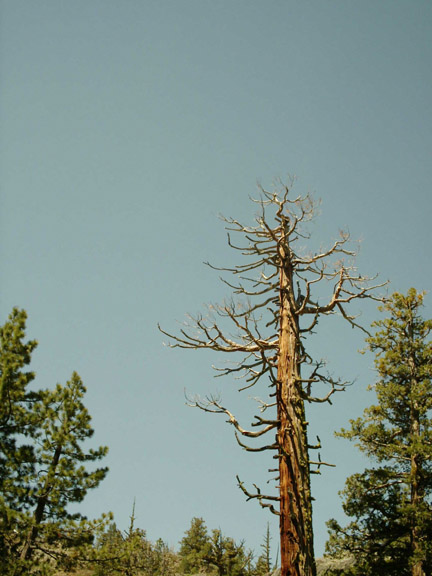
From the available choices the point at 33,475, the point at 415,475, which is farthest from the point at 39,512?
the point at 415,475

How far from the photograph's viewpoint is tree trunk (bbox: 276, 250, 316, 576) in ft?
18.7

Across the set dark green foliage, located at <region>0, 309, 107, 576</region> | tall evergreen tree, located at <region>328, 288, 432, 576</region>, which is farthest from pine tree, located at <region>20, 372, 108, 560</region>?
tall evergreen tree, located at <region>328, 288, 432, 576</region>

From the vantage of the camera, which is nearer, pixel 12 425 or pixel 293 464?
pixel 293 464

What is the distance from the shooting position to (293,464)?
622cm

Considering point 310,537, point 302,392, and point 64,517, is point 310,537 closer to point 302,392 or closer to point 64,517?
point 302,392

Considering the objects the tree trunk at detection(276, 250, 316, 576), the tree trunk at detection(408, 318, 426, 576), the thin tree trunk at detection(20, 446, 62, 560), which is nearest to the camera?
the tree trunk at detection(276, 250, 316, 576)

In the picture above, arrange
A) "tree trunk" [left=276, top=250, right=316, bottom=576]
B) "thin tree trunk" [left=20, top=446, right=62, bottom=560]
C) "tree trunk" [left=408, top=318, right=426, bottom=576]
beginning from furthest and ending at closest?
1. "thin tree trunk" [left=20, top=446, right=62, bottom=560]
2. "tree trunk" [left=408, top=318, right=426, bottom=576]
3. "tree trunk" [left=276, top=250, right=316, bottom=576]

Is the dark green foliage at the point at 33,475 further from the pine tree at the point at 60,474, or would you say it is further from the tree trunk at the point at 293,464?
the tree trunk at the point at 293,464

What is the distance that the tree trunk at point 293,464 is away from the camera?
18.7 feet

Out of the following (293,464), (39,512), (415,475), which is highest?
(415,475)

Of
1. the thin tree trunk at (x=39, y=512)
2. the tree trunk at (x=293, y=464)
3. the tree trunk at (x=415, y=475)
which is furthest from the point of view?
the thin tree trunk at (x=39, y=512)

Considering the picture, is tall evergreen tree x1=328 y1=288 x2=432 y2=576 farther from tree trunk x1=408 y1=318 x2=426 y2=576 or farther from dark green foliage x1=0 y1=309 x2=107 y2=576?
dark green foliage x1=0 y1=309 x2=107 y2=576

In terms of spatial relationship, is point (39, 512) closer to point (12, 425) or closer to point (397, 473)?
point (12, 425)

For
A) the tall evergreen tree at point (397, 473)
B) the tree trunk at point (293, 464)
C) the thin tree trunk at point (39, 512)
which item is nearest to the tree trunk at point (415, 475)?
the tall evergreen tree at point (397, 473)
